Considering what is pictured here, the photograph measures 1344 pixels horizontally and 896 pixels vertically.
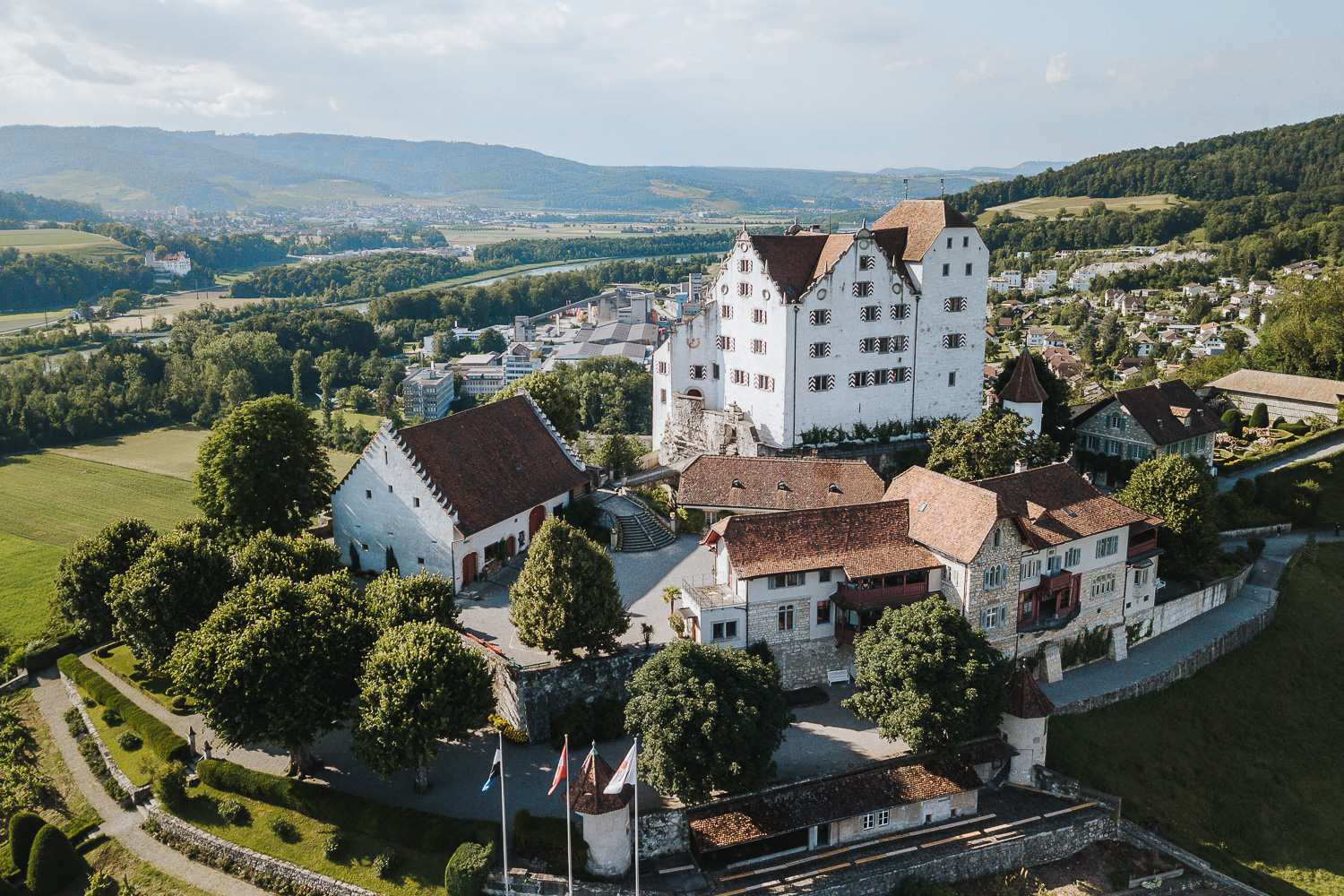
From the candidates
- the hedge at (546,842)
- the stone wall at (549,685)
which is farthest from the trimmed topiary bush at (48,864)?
the hedge at (546,842)

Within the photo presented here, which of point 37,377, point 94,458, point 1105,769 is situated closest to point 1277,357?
point 1105,769

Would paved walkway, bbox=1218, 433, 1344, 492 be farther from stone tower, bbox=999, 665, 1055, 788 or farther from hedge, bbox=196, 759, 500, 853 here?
hedge, bbox=196, 759, 500, 853

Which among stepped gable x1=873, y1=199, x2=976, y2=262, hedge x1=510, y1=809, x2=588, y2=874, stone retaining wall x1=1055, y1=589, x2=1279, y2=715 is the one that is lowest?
stone retaining wall x1=1055, y1=589, x2=1279, y2=715

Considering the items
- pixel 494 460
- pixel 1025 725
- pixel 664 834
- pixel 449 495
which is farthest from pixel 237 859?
pixel 1025 725

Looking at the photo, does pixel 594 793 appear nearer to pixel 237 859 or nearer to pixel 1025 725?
pixel 237 859

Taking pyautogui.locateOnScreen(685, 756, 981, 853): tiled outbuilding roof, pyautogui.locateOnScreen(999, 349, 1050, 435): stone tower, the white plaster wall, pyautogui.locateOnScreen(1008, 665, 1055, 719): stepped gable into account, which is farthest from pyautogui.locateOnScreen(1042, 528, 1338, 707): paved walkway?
the white plaster wall

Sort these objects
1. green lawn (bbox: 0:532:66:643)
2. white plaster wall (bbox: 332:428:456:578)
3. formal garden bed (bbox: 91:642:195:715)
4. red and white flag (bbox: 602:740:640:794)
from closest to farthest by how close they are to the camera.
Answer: red and white flag (bbox: 602:740:640:794) < formal garden bed (bbox: 91:642:195:715) < white plaster wall (bbox: 332:428:456:578) < green lawn (bbox: 0:532:66:643)

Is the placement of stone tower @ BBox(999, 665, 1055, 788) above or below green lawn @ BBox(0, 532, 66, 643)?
above
